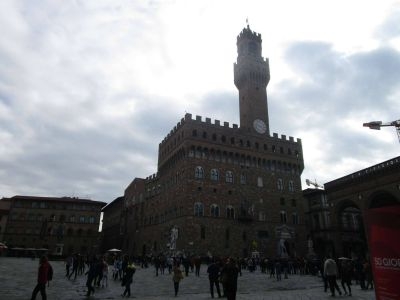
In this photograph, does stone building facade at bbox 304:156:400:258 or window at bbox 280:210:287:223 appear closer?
stone building facade at bbox 304:156:400:258

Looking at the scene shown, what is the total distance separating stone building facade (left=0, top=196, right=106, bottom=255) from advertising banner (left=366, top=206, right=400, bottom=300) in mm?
68552

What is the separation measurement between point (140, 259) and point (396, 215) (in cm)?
3828

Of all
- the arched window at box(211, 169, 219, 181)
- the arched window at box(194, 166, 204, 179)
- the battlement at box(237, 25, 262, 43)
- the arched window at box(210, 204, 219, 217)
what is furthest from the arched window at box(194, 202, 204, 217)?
the battlement at box(237, 25, 262, 43)

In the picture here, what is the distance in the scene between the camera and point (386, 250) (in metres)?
4.68

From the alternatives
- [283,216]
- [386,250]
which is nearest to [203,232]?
[283,216]

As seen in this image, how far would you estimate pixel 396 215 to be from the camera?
460 cm

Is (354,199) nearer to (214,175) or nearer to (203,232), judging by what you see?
(214,175)

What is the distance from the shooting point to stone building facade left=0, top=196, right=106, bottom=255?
6612 cm

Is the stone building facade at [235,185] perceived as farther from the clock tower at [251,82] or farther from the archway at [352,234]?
the archway at [352,234]

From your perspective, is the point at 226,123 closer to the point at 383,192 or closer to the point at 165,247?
the point at 165,247

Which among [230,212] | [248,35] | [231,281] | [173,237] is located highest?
[248,35]

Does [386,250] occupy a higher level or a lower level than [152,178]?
lower

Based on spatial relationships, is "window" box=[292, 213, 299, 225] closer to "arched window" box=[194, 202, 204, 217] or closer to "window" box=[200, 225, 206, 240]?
"window" box=[200, 225, 206, 240]

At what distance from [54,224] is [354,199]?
59.2 m
